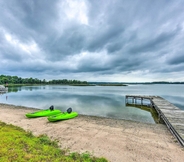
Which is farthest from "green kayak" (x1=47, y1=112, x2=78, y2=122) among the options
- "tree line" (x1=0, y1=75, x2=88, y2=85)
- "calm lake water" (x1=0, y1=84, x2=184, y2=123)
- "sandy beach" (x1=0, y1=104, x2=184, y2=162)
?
"tree line" (x1=0, y1=75, x2=88, y2=85)

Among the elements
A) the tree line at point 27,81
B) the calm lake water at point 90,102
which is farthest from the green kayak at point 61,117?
the tree line at point 27,81

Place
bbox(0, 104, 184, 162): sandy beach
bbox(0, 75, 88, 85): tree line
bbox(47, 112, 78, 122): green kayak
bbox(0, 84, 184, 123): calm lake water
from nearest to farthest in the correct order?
bbox(0, 104, 184, 162): sandy beach < bbox(47, 112, 78, 122): green kayak < bbox(0, 84, 184, 123): calm lake water < bbox(0, 75, 88, 85): tree line

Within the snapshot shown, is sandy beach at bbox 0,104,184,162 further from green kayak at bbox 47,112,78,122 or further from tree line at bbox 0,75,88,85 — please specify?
tree line at bbox 0,75,88,85

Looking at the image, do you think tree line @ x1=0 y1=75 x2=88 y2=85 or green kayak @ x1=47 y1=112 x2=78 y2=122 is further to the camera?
tree line @ x1=0 y1=75 x2=88 y2=85

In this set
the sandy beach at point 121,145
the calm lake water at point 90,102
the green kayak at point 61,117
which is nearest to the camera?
the sandy beach at point 121,145

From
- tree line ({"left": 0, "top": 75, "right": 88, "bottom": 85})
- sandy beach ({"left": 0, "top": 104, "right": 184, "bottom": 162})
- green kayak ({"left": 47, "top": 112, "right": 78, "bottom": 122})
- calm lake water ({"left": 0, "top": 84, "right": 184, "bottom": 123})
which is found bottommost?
calm lake water ({"left": 0, "top": 84, "right": 184, "bottom": 123})

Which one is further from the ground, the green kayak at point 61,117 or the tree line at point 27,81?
the tree line at point 27,81

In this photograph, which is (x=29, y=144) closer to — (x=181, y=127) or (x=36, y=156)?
(x=36, y=156)

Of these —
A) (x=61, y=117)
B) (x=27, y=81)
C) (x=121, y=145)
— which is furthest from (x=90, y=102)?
(x=27, y=81)

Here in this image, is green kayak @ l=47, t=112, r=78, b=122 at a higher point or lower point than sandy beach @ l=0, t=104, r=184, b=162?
higher

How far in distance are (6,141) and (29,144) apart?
82cm

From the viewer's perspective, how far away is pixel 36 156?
3.89m

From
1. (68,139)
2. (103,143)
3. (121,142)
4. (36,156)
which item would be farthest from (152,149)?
(36,156)

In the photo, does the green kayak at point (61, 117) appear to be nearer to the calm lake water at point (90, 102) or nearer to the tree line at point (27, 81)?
the calm lake water at point (90, 102)
